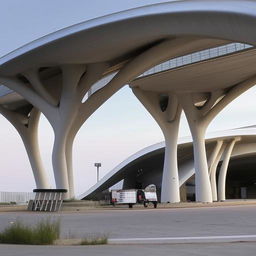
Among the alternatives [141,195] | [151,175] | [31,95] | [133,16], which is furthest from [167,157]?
[151,175]

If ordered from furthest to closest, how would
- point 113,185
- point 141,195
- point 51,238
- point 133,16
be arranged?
point 113,185
point 141,195
point 133,16
point 51,238

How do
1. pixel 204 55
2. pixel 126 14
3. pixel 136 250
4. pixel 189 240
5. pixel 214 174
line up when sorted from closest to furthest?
1. pixel 136 250
2. pixel 189 240
3. pixel 126 14
4. pixel 204 55
5. pixel 214 174

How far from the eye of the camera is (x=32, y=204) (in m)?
33.7

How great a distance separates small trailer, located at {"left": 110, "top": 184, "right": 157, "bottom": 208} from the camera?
1379 inches

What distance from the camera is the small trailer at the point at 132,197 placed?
35.0m

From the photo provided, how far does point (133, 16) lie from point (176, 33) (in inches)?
123

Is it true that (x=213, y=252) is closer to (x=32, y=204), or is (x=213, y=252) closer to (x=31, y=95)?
(x=32, y=204)

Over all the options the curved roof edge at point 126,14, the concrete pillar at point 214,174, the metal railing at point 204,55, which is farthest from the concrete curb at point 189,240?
the concrete pillar at point 214,174

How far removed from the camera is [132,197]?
35.0m

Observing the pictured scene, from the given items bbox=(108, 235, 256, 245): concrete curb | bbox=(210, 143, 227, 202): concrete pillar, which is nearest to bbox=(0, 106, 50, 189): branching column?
bbox=(210, 143, 227, 202): concrete pillar

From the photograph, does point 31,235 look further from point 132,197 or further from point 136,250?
point 132,197

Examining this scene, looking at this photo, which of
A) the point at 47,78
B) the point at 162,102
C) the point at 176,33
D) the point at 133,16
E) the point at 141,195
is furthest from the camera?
the point at 162,102

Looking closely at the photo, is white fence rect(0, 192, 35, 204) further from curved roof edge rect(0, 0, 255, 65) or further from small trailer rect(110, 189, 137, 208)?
small trailer rect(110, 189, 137, 208)

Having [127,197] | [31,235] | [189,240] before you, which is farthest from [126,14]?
[31,235]
